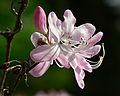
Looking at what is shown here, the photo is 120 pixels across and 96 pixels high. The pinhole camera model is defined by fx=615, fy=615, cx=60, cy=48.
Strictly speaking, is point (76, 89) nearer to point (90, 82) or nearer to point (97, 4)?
point (90, 82)

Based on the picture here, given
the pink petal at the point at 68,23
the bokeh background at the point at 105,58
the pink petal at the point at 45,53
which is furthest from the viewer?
the bokeh background at the point at 105,58

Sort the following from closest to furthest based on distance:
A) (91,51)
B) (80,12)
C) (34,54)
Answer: (34,54)
(91,51)
(80,12)

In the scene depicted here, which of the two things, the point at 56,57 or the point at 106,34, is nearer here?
the point at 56,57

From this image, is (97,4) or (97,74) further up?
(97,4)

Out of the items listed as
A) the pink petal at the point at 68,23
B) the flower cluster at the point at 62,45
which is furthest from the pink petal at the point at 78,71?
the pink petal at the point at 68,23

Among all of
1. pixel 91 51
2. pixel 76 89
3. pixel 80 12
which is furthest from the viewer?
pixel 80 12

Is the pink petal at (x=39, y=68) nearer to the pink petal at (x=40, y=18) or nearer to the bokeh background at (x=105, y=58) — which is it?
the pink petal at (x=40, y=18)

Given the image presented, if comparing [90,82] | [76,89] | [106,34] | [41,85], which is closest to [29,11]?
[41,85]
